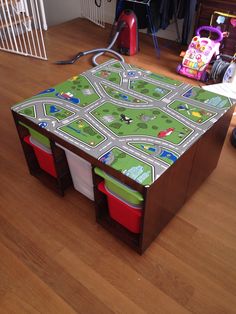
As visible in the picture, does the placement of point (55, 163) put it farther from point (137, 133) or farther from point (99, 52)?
point (99, 52)

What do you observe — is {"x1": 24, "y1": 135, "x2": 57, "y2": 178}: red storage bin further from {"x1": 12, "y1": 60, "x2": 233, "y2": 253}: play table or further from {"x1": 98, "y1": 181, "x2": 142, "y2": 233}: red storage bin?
{"x1": 98, "y1": 181, "x2": 142, "y2": 233}: red storage bin

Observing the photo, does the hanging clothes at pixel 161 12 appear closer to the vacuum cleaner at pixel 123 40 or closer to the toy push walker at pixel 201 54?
the vacuum cleaner at pixel 123 40

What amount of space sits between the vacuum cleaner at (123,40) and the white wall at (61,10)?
4.60 ft

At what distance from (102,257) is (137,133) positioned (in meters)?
0.60

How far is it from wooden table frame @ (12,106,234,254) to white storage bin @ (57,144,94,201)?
66 millimetres

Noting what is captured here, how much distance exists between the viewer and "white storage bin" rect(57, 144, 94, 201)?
1312mm

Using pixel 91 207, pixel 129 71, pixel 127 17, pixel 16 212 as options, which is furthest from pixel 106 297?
pixel 127 17

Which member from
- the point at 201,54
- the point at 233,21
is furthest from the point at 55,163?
the point at 233,21

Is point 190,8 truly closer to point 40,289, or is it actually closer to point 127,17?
point 127,17

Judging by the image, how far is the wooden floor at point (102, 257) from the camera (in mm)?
1160

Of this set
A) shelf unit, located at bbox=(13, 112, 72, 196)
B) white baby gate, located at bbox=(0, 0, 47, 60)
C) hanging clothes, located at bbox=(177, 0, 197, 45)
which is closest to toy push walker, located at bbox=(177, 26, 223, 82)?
hanging clothes, located at bbox=(177, 0, 197, 45)

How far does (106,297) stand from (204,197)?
0.77 metres

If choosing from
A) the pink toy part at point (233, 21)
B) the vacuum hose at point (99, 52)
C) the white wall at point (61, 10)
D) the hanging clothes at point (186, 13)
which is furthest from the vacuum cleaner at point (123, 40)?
the white wall at point (61, 10)

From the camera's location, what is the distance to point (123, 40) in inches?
120
